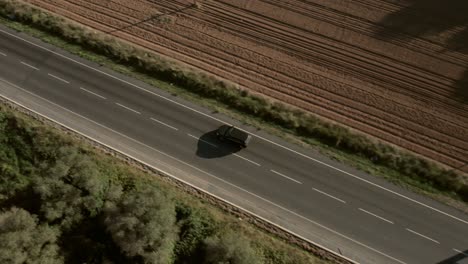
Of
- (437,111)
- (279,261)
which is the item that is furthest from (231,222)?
(437,111)

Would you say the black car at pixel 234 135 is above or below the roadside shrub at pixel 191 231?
above

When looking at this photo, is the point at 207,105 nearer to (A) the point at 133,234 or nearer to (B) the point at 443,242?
(A) the point at 133,234

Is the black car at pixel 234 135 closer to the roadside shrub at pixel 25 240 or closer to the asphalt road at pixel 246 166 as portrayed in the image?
the asphalt road at pixel 246 166

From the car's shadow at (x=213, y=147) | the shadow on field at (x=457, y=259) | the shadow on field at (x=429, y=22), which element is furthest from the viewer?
the shadow on field at (x=429, y=22)

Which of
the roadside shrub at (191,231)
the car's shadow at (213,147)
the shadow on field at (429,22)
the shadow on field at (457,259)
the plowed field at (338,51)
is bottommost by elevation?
the roadside shrub at (191,231)

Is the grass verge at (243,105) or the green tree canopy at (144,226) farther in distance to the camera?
the grass verge at (243,105)

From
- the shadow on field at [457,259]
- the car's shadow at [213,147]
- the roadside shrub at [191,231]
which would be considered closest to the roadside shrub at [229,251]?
the roadside shrub at [191,231]

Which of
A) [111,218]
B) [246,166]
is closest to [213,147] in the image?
[246,166]
